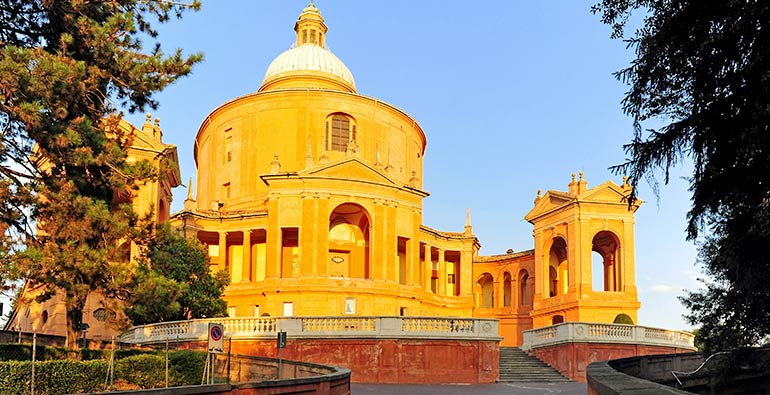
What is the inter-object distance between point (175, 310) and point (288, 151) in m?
33.8

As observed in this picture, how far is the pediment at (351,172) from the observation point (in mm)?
45094

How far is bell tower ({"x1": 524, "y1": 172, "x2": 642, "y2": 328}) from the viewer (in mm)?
48438

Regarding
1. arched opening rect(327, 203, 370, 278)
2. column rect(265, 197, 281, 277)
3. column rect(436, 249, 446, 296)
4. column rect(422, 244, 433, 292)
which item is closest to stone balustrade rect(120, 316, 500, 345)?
column rect(265, 197, 281, 277)

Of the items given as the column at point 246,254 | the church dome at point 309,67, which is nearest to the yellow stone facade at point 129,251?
the column at point 246,254

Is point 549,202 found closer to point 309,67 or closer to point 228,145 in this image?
point 309,67

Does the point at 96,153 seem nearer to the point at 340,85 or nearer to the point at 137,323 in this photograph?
the point at 137,323

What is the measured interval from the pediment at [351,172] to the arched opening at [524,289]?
641 inches

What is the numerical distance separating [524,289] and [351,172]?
65.6ft

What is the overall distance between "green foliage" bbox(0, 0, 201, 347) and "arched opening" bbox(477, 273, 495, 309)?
147 ft

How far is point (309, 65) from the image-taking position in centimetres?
5897

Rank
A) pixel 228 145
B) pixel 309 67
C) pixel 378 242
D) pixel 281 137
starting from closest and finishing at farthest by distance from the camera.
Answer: pixel 378 242 < pixel 281 137 < pixel 228 145 < pixel 309 67

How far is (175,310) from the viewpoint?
20516 mm

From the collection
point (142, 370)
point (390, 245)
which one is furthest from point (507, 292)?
point (142, 370)

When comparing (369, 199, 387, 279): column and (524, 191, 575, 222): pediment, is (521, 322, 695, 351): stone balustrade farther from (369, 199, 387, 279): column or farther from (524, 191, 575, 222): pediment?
(524, 191, 575, 222): pediment
